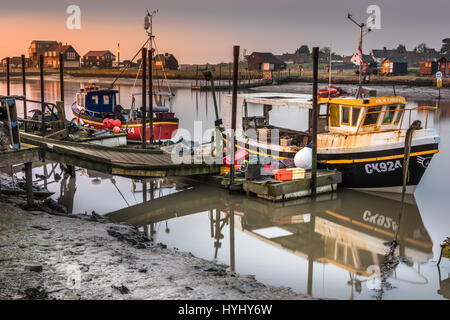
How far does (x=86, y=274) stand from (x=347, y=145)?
11.3 meters

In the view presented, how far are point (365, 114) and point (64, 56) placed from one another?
149679 mm

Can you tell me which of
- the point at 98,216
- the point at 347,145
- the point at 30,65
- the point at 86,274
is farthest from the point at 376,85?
the point at 30,65

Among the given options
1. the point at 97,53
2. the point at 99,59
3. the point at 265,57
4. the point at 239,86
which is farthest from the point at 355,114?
the point at 97,53

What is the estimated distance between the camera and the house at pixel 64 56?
152375 millimetres

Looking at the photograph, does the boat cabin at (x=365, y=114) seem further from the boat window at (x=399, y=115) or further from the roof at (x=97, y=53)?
the roof at (x=97, y=53)

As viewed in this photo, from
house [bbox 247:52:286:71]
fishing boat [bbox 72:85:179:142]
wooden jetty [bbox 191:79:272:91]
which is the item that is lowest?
fishing boat [bbox 72:85:179:142]

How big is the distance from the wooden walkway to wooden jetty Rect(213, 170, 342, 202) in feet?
5.00

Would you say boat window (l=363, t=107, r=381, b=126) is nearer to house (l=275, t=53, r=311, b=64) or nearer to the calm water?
the calm water

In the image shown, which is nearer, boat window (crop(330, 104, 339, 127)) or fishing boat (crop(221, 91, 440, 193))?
fishing boat (crop(221, 91, 440, 193))

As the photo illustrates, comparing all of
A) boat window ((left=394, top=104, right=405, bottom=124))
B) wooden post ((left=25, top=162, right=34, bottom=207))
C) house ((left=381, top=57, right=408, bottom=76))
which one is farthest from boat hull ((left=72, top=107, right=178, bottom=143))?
house ((left=381, top=57, right=408, bottom=76))

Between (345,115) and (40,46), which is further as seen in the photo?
(40,46)

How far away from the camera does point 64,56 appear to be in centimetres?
15538

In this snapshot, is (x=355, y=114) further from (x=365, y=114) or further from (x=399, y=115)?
(x=399, y=115)

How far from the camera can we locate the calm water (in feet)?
36.6
